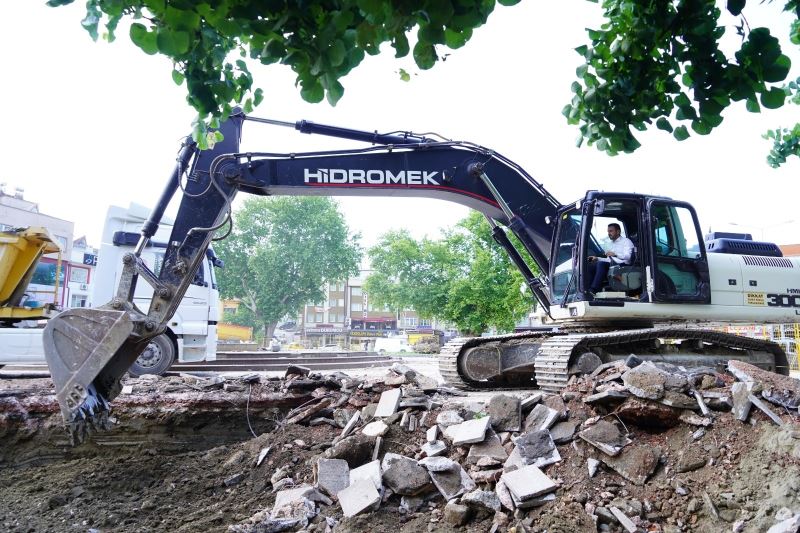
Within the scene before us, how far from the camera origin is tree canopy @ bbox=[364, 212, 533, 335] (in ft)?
82.5

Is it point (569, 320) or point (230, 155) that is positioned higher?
point (230, 155)

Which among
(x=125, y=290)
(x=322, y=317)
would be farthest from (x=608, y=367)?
(x=322, y=317)

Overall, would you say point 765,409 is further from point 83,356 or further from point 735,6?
point 83,356

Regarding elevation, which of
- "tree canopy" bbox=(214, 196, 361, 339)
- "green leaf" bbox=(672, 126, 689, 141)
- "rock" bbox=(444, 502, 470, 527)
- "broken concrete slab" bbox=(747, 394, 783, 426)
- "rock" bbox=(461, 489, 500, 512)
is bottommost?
"rock" bbox=(444, 502, 470, 527)

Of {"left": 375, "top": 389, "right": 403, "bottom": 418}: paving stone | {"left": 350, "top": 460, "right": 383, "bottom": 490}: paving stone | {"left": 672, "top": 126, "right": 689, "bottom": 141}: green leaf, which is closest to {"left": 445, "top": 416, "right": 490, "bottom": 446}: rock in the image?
{"left": 350, "top": 460, "right": 383, "bottom": 490}: paving stone

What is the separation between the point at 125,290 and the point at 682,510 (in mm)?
5085

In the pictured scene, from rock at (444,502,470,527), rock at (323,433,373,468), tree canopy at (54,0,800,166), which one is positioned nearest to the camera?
tree canopy at (54,0,800,166)

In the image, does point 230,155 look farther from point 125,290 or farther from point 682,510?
point 682,510

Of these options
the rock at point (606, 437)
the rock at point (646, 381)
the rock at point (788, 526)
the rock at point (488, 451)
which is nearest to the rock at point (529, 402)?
the rock at point (488, 451)

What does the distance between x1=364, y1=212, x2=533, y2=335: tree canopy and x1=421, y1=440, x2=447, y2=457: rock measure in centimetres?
1869

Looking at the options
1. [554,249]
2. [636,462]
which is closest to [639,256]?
[554,249]

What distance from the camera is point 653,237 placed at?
20.9 feet

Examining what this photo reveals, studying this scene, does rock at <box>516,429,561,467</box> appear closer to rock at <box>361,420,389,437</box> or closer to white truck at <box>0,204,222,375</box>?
rock at <box>361,420,389,437</box>

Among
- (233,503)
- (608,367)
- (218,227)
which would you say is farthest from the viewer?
(218,227)
